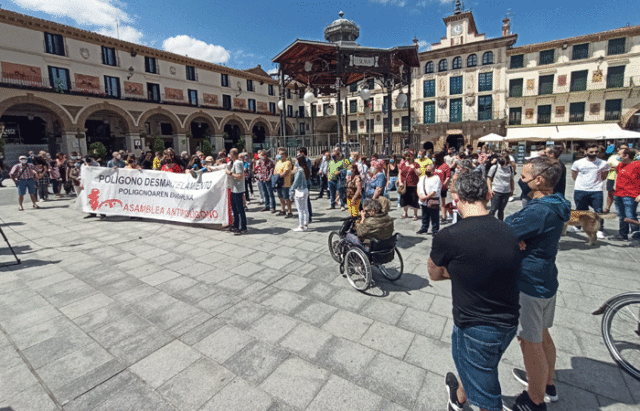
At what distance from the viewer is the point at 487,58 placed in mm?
33500

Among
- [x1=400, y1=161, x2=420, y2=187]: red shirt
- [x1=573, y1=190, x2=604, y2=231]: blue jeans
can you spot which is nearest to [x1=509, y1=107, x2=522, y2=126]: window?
[x1=573, y1=190, x2=604, y2=231]: blue jeans

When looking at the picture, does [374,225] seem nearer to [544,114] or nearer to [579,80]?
[544,114]

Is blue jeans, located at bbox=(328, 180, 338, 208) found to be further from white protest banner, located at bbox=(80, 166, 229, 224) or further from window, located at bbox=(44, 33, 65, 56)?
window, located at bbox=(44, 33, 65, 56)

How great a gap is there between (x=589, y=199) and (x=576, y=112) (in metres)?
32.0

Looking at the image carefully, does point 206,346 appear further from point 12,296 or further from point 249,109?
point 249,109

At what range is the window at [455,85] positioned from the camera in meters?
35.0

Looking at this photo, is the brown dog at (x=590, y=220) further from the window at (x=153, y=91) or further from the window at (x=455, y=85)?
the window at (x=455, y=85)

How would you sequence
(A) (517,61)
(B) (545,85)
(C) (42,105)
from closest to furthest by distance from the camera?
(C) (42,105), (B) (545,85), (A) (517,61)

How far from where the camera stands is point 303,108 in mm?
47188

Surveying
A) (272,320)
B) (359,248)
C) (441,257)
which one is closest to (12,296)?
(272,320)

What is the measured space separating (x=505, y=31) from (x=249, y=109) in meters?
29.9

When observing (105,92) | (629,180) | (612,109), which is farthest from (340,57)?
(612,109)

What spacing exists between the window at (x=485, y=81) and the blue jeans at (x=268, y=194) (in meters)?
32.8

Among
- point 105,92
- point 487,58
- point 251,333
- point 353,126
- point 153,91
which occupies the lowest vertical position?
point 251,333
